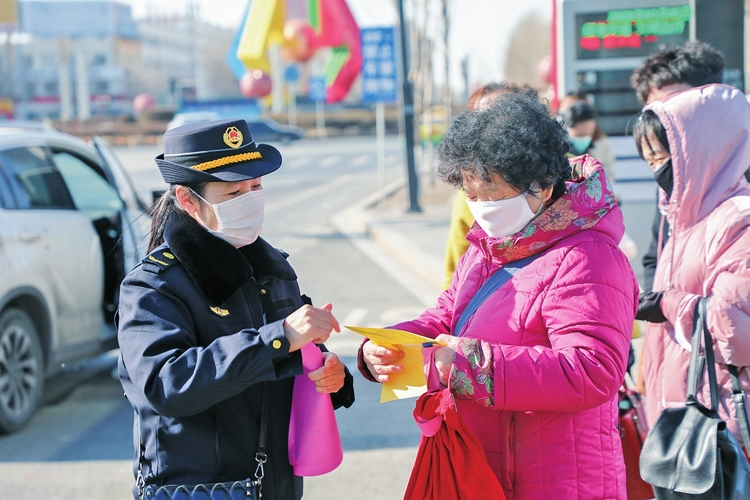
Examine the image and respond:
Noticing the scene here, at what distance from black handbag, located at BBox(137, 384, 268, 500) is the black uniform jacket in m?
0.02

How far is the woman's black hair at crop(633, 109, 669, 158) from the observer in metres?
2.96

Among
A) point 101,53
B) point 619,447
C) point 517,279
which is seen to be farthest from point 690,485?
point 101,53

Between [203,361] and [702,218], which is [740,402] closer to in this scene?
[702,218]

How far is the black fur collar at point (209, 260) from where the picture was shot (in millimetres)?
2138

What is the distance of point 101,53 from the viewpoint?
356 ft

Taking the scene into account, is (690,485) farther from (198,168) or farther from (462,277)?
(198,168)

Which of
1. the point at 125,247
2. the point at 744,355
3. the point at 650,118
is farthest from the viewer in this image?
the point at 125,247

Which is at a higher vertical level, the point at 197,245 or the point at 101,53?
the point at 101,53

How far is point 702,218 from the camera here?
2869 mm

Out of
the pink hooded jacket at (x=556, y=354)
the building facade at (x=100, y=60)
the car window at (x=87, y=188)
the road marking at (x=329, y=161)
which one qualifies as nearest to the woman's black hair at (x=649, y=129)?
the pink hooded jacket at (x=556, y=354)

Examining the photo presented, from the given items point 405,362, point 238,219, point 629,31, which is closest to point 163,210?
point 238,219

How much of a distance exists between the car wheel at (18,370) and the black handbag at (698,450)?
13.3ft

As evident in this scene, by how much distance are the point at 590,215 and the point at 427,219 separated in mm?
12290

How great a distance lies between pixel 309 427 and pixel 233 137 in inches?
33.4
